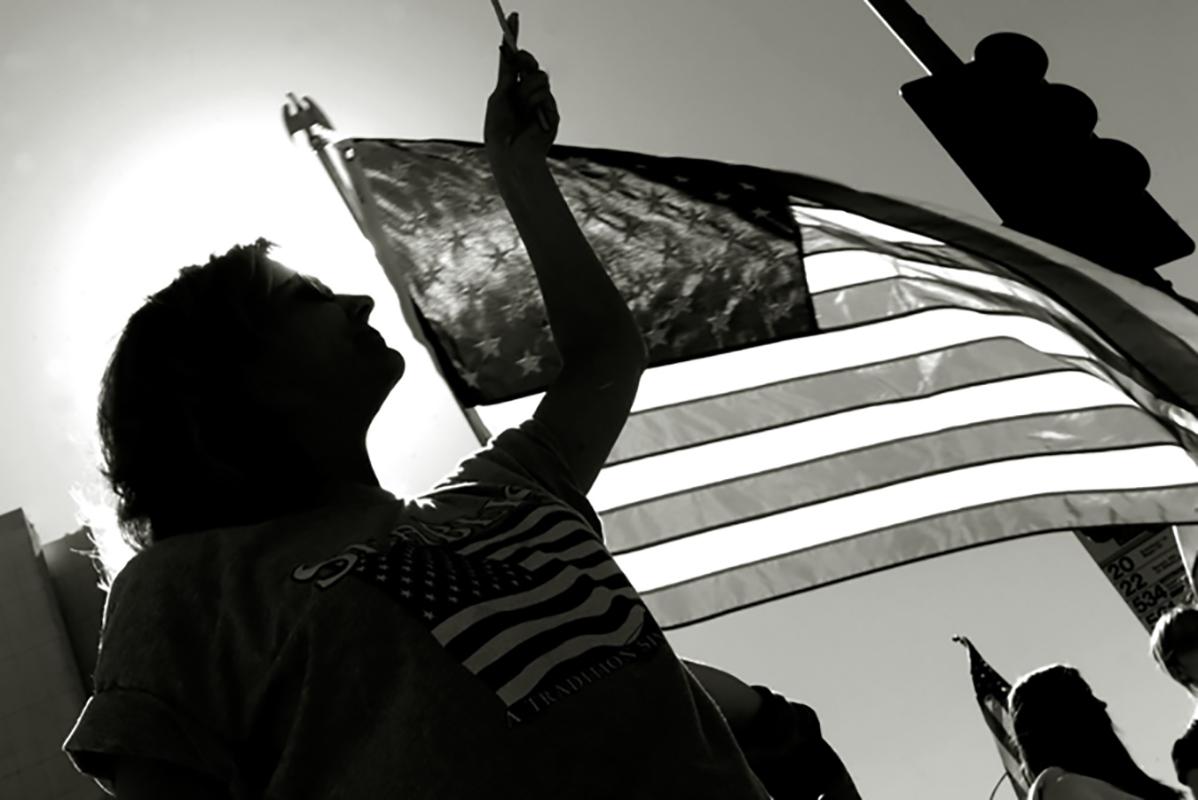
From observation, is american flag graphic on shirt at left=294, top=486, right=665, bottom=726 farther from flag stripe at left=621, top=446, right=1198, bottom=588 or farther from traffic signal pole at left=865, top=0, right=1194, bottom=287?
flag stripe at left=621, top=446, right=1198, bottom=588

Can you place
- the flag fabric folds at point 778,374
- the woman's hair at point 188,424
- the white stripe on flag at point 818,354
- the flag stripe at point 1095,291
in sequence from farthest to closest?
the white stripe on flag at point 818,354 < the flag fabric folds at point 778,374 < the flag stripe at point 1095,291 < the woman's hair at point 188,424

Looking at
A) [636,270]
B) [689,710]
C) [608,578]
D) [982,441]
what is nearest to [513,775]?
[689,710]

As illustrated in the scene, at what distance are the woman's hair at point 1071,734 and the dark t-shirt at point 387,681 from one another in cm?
371

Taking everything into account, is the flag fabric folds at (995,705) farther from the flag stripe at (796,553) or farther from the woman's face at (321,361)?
the woman's face at (321,361)

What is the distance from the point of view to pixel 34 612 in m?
40.1

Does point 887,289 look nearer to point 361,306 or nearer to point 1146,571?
point 361,306

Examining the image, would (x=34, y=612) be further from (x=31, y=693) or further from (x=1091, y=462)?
(x=1091, y=462)

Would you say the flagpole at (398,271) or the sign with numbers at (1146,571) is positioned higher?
the flagpole at (398,271)

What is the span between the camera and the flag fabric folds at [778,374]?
15.9ft

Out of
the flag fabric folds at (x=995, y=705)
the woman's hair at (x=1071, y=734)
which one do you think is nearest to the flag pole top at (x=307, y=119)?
the woman's hair at (x=1071, y=734)

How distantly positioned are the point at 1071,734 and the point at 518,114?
3.78 metres

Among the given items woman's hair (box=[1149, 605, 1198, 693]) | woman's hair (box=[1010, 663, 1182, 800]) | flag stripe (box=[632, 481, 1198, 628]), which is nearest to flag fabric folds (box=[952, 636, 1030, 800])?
woman's hair (box=[1149, 605, 1198, 693])

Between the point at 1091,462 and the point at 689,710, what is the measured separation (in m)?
3.57

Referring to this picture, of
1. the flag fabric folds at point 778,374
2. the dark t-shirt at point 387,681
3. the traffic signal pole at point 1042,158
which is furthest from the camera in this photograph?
the flag fabric folds at point 778,374
